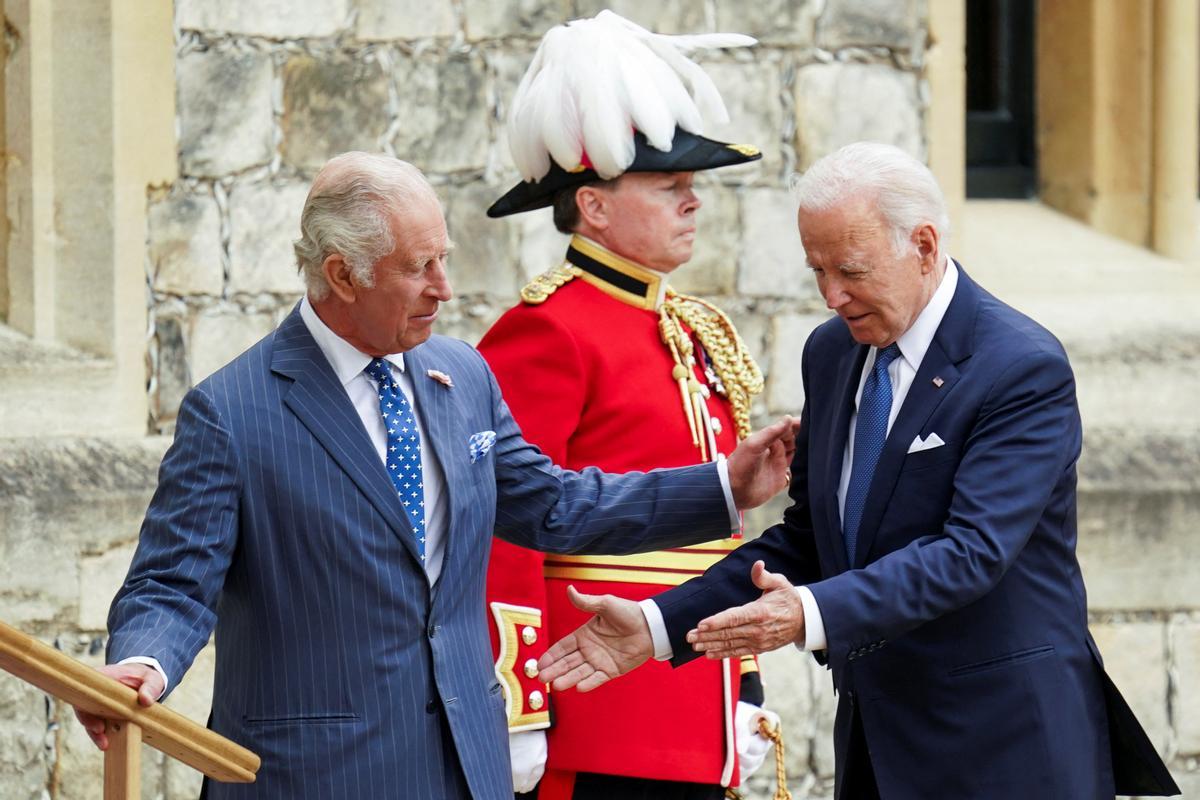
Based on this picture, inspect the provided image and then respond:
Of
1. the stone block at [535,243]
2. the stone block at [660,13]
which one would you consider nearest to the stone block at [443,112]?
the stone block at [535,243]

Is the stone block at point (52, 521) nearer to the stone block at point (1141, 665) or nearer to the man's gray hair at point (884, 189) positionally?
the man's gray hair at point (884, 189)

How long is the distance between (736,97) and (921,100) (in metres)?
0.52

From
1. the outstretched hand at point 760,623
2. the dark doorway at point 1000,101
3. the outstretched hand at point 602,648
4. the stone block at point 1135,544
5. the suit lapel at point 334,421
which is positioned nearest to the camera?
the suit lapel at point 334,421

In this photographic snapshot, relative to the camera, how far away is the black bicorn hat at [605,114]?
3963 millimetres

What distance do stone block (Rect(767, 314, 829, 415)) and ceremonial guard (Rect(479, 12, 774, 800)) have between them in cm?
113

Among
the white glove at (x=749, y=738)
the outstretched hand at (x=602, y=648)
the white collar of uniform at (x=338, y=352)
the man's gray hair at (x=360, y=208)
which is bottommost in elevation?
the white glove at (x=749, y=738)

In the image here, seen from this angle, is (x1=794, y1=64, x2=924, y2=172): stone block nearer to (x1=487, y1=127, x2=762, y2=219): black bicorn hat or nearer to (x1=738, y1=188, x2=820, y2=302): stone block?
(x1=738, y1=188, x2=820, y2=302): stone block

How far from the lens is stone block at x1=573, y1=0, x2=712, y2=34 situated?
16.8 feet

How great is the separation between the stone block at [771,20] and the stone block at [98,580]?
205 cm

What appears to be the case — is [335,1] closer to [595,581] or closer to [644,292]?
[644,292]

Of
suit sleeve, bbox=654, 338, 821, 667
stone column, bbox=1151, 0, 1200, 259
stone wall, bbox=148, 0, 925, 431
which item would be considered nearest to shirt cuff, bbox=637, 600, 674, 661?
suit sleeve, bbox=654, 338, 821, 667

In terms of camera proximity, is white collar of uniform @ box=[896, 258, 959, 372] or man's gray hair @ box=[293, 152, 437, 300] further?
white collar of uniform @ box=[896, 258, 959, 372]

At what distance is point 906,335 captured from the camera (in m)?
3.21

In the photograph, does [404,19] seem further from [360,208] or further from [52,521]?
[360,208]
